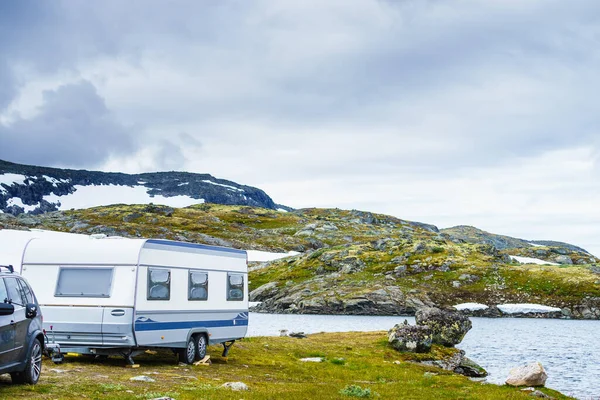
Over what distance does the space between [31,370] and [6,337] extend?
88.1 inches

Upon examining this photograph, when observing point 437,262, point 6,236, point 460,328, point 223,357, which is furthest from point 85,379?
point 437,262

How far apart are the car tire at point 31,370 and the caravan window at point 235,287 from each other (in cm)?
1560

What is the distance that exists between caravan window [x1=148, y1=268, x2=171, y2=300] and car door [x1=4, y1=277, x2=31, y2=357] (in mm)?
9501

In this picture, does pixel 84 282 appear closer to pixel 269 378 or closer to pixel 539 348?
pixel 269 378

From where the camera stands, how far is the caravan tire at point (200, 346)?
32.1m

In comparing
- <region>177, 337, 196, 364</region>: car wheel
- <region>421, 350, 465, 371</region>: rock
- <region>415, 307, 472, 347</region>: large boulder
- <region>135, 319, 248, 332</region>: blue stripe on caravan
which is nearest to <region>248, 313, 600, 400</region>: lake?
<region>421, 350, 465, 371</region>: rock

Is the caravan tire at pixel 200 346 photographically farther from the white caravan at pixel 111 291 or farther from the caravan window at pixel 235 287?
the caravan window at pixel 235 287

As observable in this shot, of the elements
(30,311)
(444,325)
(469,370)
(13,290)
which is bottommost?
(469,370)

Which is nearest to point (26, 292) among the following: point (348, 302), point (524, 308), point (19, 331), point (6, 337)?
point (19, 331)

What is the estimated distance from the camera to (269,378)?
1152 inches

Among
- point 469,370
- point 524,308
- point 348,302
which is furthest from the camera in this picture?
point 348,302

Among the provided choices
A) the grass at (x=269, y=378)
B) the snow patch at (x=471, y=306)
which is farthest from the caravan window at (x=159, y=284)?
the snow patch at (x=471, y=306)

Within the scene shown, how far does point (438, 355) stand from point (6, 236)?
103 metres

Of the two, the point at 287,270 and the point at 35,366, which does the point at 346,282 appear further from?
the point at 35,366
